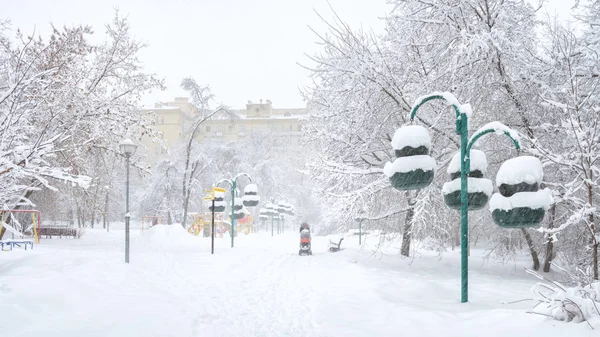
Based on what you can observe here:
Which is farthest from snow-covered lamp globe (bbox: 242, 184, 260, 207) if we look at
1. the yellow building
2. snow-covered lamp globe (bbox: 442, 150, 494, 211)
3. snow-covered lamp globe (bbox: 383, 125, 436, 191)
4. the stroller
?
the yellow building

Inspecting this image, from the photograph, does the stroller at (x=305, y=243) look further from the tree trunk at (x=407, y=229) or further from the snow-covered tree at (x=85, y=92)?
the snow-covered tree at (x=85, y=92)

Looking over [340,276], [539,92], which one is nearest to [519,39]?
[539,92]

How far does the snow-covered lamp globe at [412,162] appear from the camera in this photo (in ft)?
23.4

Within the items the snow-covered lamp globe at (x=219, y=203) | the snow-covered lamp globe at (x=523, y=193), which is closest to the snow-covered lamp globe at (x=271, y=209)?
the snow-covered lamp globe at (x=219, y=203)

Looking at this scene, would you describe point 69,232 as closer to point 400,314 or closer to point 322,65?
point 322,65

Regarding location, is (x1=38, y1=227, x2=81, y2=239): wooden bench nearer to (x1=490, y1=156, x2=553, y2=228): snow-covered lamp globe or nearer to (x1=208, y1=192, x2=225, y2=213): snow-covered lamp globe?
(x1=208, y1=192, x2=225, y2=213): snow-covered lamp globe

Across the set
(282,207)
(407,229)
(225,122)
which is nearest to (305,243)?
(407,229)

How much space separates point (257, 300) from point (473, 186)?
4822 mm

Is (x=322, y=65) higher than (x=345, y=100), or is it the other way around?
(x=322, y=65)

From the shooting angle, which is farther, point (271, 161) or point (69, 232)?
point (271, 161)

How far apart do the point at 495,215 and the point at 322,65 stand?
27.0 ft

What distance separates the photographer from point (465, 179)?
7523mm

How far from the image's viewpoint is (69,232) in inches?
1129

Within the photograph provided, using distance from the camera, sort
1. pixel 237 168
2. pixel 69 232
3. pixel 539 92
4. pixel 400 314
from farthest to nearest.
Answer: pixel 237 168 → pixel 69 232 → pixel 539 92 → pixel 400 314
